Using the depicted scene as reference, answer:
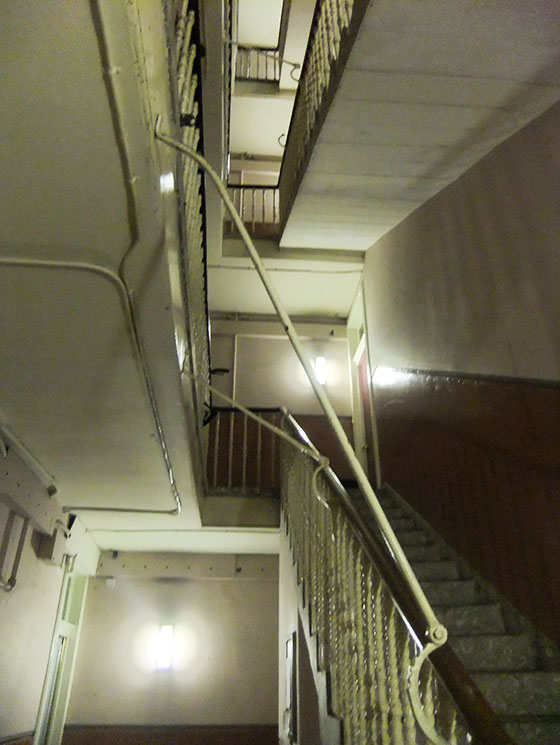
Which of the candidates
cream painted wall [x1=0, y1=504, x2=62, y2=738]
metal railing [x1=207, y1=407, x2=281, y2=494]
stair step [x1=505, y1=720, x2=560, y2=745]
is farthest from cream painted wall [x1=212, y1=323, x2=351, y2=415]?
stair step [x1=505, y1=720, x2=560, y2=745]

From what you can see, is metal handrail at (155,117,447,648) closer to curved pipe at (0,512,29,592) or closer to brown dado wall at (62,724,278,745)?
curved pipe at (0,512,29,592)

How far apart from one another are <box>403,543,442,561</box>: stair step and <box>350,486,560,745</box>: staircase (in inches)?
1.5

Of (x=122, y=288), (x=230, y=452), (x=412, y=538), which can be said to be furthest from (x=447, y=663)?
(x=230, y=452)

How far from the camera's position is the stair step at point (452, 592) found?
2.76 metres

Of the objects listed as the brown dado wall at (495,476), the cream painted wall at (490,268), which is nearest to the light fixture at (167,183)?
the cream painted wall at (490,268)

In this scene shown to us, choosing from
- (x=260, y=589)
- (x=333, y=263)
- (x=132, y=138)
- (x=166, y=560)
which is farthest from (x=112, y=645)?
(x=132, y=138)

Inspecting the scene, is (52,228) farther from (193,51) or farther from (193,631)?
(193,631)

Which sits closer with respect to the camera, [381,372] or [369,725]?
[369,725]

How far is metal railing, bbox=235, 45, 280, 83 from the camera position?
291 inches

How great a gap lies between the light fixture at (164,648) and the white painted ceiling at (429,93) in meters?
4.64

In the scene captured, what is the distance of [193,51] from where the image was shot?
2.13 m

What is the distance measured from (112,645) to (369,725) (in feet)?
14.4

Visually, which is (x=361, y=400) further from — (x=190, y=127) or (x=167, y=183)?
(x=167, y=183)

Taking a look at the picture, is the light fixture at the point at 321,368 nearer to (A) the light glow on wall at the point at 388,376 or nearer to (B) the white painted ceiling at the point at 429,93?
(A) the light glow on wall at the point at 388,376
